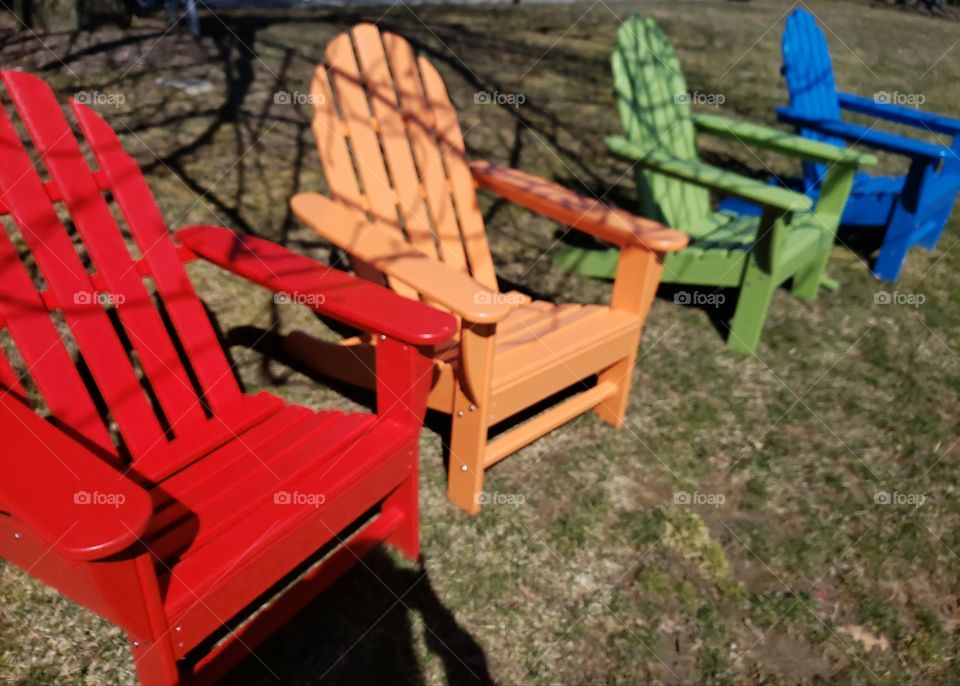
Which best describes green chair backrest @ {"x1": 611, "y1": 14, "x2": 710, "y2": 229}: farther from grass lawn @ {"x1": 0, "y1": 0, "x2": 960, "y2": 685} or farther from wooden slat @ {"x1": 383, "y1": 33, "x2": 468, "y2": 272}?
wooden slat @ {"x1": 383, "y1": 33, "x2": 468, "y2": 272}

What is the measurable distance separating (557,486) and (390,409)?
84 cm

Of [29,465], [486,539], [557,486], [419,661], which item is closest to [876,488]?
[557,486]

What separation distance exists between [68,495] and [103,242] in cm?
89

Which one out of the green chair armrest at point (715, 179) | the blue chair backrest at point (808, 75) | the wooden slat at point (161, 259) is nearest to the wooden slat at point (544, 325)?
the green chair armrest at point (715, 179)

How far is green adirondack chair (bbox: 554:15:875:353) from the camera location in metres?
2.92

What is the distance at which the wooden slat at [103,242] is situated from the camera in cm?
179

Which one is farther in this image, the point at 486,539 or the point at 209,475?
the point at 486,539

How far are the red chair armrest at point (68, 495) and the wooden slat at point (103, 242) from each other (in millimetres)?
564

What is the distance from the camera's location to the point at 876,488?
102 inches

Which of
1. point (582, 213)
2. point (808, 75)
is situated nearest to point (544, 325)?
point (582, 213)

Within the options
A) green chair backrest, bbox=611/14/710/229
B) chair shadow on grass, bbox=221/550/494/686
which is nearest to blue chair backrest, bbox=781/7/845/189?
green chair backrest, bbox=611/14/710/229

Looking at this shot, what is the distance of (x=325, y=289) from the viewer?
1.76 meters

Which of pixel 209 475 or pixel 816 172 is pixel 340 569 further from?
pixel 816 172

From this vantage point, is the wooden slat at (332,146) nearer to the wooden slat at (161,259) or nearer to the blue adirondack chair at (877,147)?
the wooden slat at (161,259)
